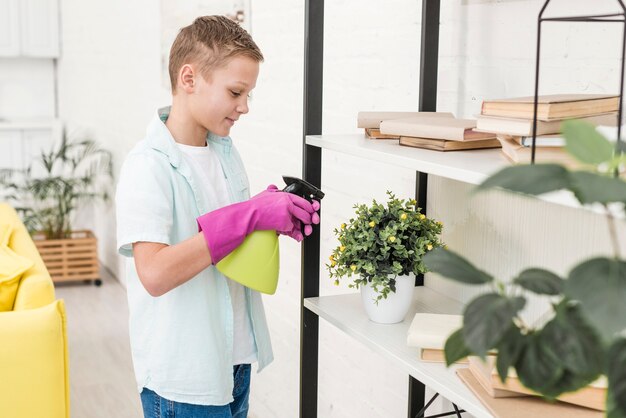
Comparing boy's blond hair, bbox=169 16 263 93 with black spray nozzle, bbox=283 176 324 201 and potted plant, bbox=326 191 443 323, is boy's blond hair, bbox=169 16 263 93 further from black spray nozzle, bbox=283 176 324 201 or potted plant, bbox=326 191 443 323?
potted plant, bbox=326 191 443 323

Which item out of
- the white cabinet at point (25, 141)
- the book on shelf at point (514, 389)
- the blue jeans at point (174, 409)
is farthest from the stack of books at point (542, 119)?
the white cabinet at point (25, 141)

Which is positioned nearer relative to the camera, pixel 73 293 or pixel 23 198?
pixel 73 293

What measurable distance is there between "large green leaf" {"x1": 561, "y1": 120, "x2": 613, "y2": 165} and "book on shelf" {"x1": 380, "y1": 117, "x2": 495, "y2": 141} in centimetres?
73

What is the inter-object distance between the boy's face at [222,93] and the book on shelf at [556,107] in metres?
0.57

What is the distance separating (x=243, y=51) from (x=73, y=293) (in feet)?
10.8

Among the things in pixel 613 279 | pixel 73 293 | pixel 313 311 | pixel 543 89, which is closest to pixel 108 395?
pixel 73 293

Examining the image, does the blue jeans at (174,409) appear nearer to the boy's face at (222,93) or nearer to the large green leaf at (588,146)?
the boy's face at (222,93)

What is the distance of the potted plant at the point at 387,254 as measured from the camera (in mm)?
1379

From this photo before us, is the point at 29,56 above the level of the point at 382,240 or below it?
above

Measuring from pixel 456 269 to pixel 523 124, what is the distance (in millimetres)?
533

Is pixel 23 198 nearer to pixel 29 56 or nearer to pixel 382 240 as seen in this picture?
pixel 29 56

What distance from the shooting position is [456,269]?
0.51 meters

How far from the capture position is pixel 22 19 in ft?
17.3

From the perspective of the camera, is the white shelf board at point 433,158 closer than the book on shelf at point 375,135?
Yes
